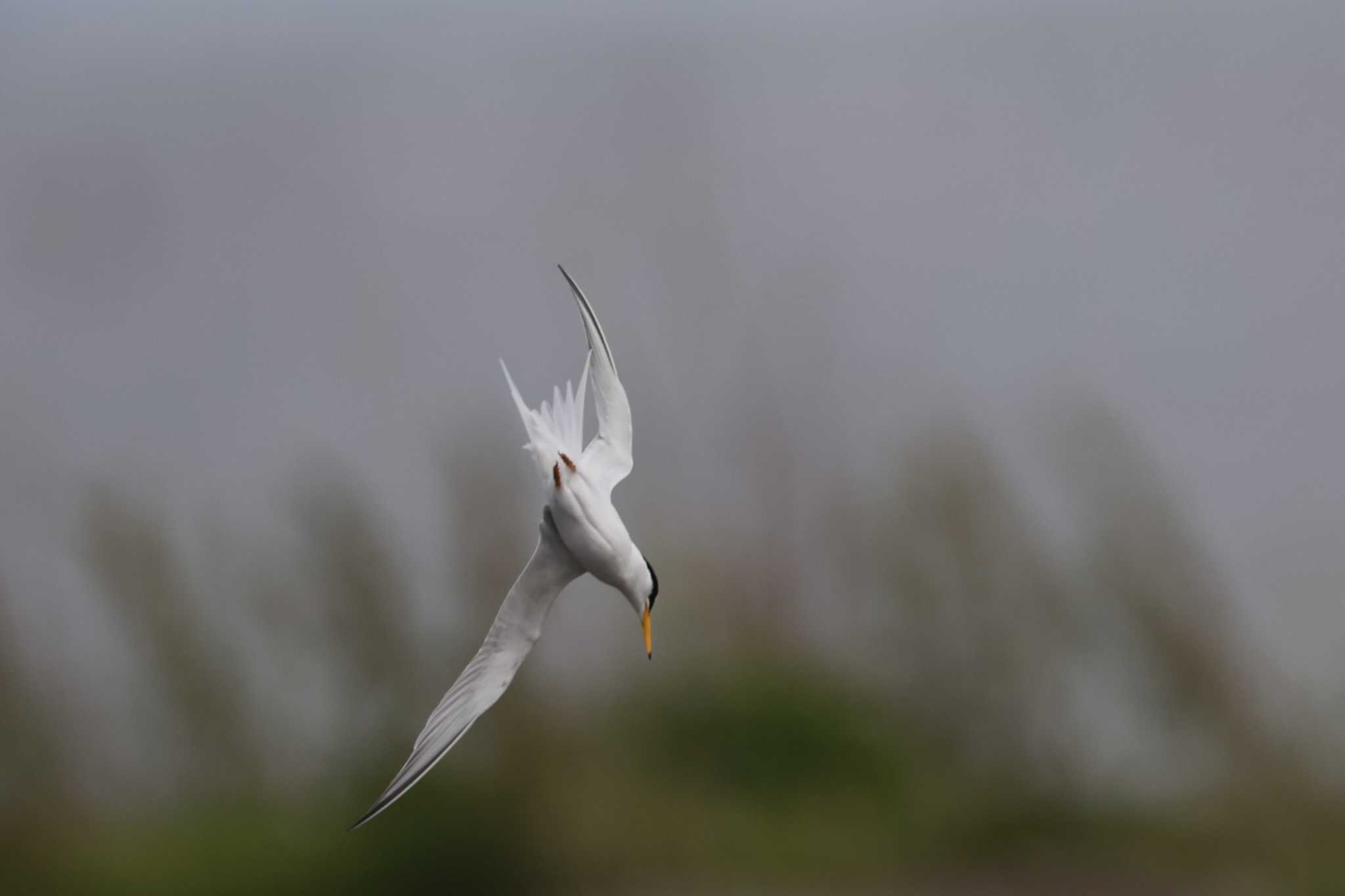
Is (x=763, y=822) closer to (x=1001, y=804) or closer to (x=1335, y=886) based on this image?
(x=1001, y=804)

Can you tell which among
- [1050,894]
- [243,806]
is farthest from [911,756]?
[243,806]

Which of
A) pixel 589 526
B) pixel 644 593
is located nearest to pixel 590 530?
pixel 589 526

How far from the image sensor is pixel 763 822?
133 inches

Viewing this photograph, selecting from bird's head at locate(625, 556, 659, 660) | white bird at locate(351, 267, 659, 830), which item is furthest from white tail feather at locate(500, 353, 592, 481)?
bird's head at locate(625, 556, 659, 660)

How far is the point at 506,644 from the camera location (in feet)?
4.69

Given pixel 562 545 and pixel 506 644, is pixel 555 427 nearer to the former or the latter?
pixel 562 545

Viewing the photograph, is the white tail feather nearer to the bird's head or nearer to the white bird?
the white bird

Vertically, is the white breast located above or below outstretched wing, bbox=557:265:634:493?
below

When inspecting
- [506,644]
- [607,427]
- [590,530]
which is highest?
[607,427]

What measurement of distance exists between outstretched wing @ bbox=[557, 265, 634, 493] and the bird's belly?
0.06m

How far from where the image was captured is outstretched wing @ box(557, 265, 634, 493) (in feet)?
4.47

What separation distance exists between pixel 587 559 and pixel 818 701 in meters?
2.24

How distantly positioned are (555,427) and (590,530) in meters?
0.13

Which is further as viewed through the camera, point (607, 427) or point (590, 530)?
point (607, 427)
